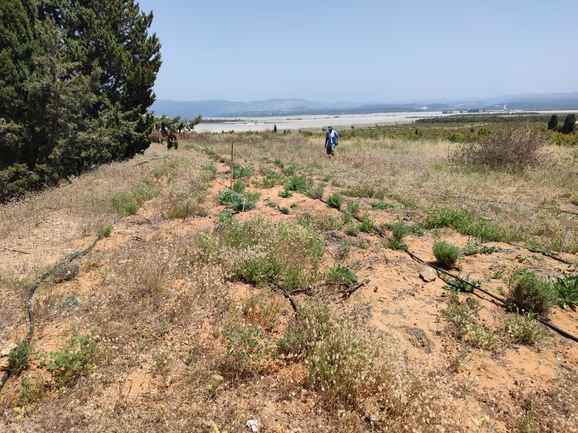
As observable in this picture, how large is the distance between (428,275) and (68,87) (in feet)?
41.1

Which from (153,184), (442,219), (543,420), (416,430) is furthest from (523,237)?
(153,184)

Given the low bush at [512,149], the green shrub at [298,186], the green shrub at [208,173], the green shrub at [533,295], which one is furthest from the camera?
the low bush at [512,149]

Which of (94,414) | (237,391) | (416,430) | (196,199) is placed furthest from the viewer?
(196,199)

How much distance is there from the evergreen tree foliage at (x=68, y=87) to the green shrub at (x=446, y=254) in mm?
12267

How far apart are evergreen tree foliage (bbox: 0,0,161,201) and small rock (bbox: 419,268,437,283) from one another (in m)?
12.2

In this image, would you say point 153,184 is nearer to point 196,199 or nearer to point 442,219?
point 196,199

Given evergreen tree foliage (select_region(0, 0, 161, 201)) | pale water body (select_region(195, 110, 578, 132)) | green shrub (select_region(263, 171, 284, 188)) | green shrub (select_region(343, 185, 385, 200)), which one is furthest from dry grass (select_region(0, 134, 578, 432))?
pale water body (select_region(195, 110, 578, 132))

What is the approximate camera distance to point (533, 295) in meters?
4.28

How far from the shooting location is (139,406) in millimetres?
2715

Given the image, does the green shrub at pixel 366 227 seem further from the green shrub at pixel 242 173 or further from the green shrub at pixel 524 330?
the green shrub at pixel 242 173

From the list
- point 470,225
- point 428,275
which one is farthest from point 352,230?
point 470,225

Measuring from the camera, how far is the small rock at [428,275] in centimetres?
517

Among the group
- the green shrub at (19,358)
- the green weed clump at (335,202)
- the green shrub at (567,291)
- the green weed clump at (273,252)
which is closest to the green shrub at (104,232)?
the green weed clump at (273,252)

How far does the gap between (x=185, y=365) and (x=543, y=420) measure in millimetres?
3164
